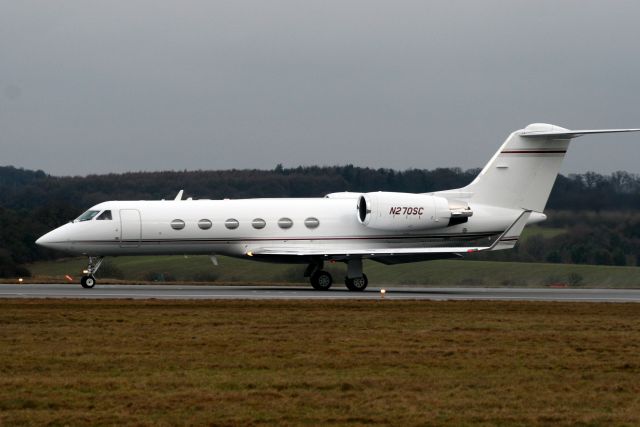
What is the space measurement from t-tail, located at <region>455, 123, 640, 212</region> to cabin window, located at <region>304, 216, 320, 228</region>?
507cm

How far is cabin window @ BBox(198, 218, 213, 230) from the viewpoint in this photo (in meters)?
34.0

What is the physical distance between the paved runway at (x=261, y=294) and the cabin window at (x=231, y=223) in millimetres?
2009

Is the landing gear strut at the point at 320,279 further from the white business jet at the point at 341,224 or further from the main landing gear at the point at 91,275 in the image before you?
the main landing gear at the point at 91,275

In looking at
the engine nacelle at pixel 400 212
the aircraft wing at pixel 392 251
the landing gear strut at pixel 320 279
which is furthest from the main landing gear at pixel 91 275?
the engine nacelle at pixel 400 212

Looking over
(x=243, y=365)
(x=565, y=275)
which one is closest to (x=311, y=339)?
(x=243, y=365)

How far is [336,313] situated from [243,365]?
880 cm

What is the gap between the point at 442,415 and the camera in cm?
1184

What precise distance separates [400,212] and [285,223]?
3660 mm

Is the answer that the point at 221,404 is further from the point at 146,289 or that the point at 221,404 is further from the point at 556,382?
the point at 146,289

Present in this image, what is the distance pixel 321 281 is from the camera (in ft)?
114

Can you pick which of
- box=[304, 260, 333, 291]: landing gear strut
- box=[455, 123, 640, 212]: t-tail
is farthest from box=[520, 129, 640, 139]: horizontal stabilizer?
box=[304, 260, 333, 291]: landing gear strut

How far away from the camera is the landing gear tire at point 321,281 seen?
114 feet

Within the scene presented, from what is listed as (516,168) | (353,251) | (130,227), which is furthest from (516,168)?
(130,227)

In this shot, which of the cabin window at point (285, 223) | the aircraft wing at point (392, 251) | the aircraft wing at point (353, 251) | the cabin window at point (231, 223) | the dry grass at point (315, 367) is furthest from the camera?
the cabin window at point (285, 223)
